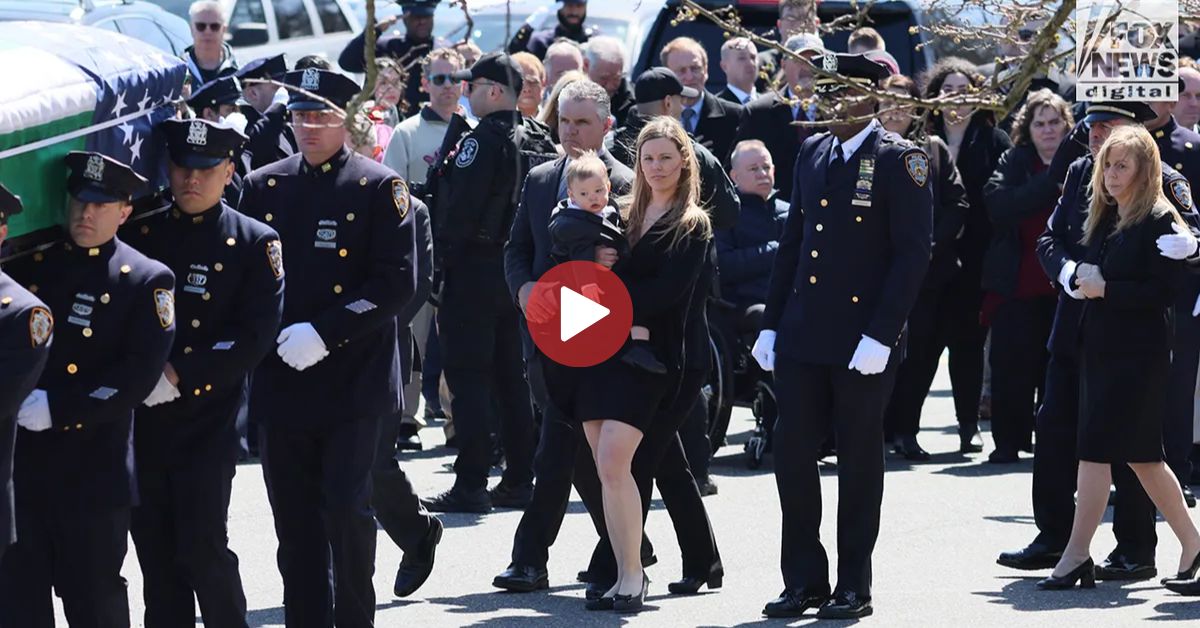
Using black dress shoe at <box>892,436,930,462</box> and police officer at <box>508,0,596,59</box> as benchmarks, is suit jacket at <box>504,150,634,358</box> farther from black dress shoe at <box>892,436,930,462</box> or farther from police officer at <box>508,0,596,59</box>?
police officer at <box>508,0,596,59</box>

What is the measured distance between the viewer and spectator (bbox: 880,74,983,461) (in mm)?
11828

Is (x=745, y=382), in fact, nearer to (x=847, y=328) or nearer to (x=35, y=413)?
(x=847, y=328)

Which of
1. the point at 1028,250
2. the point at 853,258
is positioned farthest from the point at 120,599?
the point at 1028,250

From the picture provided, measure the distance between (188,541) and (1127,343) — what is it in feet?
12.1

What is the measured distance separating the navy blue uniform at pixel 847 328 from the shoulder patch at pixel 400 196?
156 cm

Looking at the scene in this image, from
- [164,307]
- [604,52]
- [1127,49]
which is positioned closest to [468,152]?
[604,52]

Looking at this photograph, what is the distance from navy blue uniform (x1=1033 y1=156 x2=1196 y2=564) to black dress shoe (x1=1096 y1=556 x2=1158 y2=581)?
0.02 m

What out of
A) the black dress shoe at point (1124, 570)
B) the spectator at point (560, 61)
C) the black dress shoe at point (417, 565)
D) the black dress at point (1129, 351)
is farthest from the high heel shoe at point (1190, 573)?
the spectator at point (560, 61)

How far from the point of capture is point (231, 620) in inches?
279

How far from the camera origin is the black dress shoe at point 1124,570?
886cm

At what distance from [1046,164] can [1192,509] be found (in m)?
2.22

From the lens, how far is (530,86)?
36.9 feet

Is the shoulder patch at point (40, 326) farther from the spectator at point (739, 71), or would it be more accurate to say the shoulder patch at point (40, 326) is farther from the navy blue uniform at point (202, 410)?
the spectator at point (739, 71)

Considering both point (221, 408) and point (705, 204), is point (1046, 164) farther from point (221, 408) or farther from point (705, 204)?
→ point (221, 408)
